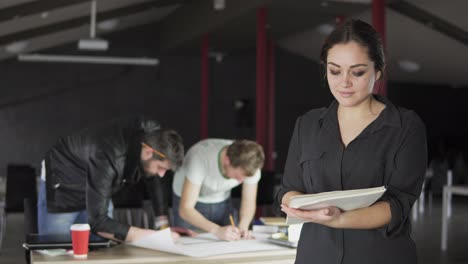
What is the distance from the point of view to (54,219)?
3482mm

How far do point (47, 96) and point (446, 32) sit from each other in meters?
8.70

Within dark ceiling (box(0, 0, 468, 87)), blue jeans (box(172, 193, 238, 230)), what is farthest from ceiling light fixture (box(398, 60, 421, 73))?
blue jeans (box(172, 193, 238, 230))

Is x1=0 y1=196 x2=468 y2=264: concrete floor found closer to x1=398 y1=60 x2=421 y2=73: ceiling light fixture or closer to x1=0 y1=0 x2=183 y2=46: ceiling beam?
x1=0 y1=0 x2=183 y2=46: ceiling beam

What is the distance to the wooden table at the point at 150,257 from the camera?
107 inches

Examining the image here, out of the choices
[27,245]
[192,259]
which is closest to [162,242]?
[192,259]

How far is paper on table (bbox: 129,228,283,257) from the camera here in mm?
2941

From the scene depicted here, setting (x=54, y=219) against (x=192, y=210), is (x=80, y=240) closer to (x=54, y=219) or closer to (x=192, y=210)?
(x=54, y=219)

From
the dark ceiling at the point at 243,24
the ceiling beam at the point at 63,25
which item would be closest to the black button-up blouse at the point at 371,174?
the dark ceiling at the point at 243,24

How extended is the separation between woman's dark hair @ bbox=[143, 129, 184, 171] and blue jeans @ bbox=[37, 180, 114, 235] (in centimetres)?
58

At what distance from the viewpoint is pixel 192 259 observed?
2822 mm

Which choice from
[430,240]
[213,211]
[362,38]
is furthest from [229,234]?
[430,240]

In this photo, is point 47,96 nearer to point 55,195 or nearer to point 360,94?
point 55,195

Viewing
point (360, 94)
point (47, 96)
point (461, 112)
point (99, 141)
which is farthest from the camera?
point (461, 112)

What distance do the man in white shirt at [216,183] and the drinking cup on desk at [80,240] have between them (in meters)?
0.85
